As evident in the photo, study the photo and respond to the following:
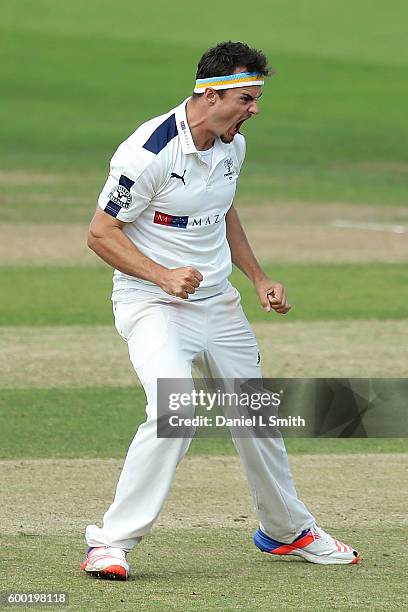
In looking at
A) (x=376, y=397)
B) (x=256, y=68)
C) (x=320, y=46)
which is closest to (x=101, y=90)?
(x=320, y=46)

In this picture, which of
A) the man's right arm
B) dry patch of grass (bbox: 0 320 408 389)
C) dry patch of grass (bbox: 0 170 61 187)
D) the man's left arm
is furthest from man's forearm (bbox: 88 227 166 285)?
dry patch of grass (bbox: 0 170 61 187)

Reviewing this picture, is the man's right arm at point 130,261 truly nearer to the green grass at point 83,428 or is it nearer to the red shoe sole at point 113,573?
the red shoe sole at point 113,573

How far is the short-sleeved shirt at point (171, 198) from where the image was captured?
6223 mm

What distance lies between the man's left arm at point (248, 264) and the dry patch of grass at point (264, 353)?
434 cm

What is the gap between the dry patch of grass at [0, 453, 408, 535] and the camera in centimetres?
732

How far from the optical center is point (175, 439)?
602 cm

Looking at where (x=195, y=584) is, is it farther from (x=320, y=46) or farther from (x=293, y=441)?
(x=320, y=46)

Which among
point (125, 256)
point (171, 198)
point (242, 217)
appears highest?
point (171, 198)

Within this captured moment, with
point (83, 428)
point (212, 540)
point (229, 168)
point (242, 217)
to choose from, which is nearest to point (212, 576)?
point (212, 540)

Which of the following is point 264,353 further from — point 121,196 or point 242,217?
point 242,217

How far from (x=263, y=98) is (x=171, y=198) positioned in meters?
33.8

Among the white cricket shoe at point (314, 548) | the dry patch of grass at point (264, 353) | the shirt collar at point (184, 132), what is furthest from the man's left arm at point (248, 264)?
the dry patch of grass at point (264, 353)

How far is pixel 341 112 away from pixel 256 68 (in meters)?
33.2

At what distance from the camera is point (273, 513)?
6.55m
